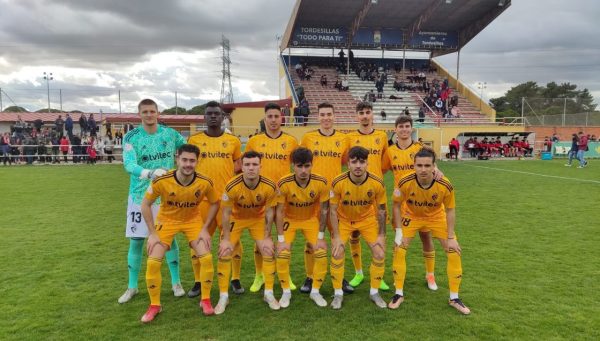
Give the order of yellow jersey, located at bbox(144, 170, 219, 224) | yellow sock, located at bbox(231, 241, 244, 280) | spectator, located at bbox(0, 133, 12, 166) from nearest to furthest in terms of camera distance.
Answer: yellow jersey, located at bbox(144, 170, 219, 224), yellow sock, located at bbox(231, 241, 244, 280), spectator, located at bbox(0, 133, 12, 166)

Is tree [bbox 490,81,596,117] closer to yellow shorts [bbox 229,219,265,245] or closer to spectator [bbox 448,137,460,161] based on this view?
spectator [bbox 448,137,460,161]

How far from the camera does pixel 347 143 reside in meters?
5.19

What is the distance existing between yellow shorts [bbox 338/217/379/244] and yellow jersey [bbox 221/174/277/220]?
912 mm

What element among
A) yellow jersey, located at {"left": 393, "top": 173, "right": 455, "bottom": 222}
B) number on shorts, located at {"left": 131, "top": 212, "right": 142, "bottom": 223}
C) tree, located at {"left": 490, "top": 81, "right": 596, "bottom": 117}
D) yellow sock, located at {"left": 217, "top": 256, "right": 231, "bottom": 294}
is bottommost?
yellow sock, located at {"left": 217, "top": 256, "right": 231, "bottom": 294}

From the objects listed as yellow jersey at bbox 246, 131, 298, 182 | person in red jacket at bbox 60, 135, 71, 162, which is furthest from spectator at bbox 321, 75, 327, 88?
yellow jersey at bbox 246, 131, 298, 182

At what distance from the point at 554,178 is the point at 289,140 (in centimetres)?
1476

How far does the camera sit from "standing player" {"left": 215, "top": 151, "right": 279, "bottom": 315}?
433 centimetres

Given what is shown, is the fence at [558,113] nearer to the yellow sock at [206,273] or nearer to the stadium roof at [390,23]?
the stadium roof at [390,23]

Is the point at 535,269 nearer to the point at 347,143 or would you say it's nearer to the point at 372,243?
the point at 372,243

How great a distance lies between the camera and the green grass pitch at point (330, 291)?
12.4 feet

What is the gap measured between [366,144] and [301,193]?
1256 mm

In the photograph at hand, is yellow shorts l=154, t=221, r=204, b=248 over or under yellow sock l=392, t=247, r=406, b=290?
over

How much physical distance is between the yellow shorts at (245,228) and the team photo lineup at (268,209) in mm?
12

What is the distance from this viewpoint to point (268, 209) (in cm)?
452
